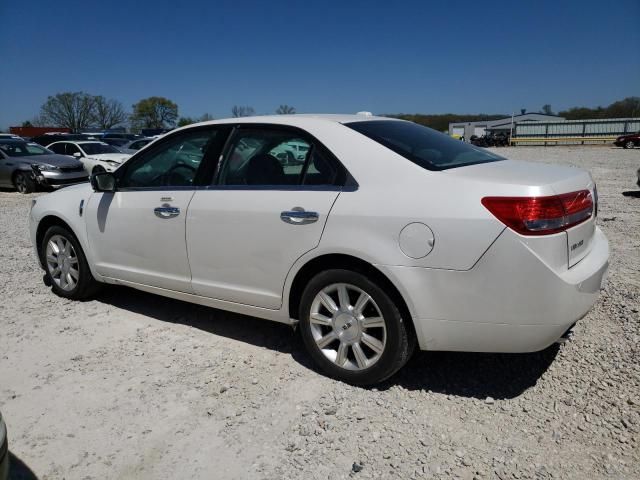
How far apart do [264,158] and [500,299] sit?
180 centimetres

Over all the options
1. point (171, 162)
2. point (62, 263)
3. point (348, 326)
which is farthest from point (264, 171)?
point (62, 263)

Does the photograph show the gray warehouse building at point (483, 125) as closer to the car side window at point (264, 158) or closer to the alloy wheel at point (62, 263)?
the alloy wheel at point (62, 263)

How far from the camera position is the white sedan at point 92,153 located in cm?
1580

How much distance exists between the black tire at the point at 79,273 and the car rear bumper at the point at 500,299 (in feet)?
9.91

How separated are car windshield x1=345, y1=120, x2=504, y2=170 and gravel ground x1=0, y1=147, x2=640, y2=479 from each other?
1342 millimetres

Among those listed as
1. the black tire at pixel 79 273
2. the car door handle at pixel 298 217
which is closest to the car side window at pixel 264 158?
the car door handle at pixel 298 217

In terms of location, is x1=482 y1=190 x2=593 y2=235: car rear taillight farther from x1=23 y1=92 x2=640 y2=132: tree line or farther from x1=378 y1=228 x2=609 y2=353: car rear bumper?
x1=23 y1=92 x2=640 y2=132: tree line

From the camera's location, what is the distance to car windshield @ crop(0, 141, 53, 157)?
15.4 metres

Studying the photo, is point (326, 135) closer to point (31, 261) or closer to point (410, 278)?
point (410, 278)

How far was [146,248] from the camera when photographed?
12.9 feet

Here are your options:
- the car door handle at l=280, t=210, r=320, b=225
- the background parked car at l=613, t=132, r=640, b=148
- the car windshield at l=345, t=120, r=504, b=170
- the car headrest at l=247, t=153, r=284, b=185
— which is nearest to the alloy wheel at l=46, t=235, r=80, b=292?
the car headrest at l=247, t=153, r=284, b=185

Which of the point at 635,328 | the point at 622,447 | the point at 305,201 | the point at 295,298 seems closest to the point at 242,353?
the point at 295,298

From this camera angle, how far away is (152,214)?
151 inches

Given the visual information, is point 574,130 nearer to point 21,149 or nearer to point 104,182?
point 21,149
